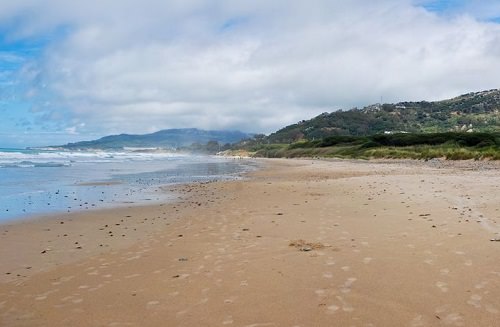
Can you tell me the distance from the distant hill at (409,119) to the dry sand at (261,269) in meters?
122

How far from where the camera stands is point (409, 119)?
507 feet

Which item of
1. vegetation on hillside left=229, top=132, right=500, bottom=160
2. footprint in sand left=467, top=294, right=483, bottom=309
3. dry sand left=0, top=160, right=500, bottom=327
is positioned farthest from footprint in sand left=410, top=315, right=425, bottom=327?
vegetation on hillside left=229, top=132, right=500, bottom=160

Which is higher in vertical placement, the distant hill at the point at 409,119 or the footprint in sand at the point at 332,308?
the distant hill at the point at 409,119

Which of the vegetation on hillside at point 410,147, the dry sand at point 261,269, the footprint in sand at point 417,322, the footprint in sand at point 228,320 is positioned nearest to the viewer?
the footprint in sand at point 417,322

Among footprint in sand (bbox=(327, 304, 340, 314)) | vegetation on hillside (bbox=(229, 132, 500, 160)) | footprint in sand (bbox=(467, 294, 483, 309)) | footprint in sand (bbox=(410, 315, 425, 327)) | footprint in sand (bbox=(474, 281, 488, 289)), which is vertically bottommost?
footprint in sand (bbox=(410, 315, 425, 327))

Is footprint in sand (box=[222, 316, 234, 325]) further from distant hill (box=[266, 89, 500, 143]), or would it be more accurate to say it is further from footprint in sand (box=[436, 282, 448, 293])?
distant hill (box=[266, 89, 500, 143])

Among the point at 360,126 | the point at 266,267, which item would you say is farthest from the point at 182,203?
the point at 360,126

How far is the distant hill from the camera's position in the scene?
13139 centimetres

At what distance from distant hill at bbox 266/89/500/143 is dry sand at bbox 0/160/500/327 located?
122m

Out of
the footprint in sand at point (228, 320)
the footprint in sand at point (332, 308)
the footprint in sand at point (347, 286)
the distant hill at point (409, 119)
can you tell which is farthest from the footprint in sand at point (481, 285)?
the distant hill at point (409, 119)

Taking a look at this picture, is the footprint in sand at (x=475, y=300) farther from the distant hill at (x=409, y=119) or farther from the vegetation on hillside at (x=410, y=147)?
the distant hill at (x=409, y=119)

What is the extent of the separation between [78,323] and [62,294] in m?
1.20

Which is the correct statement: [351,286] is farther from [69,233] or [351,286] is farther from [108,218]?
[108,218]

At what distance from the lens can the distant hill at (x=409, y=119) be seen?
131 metres
